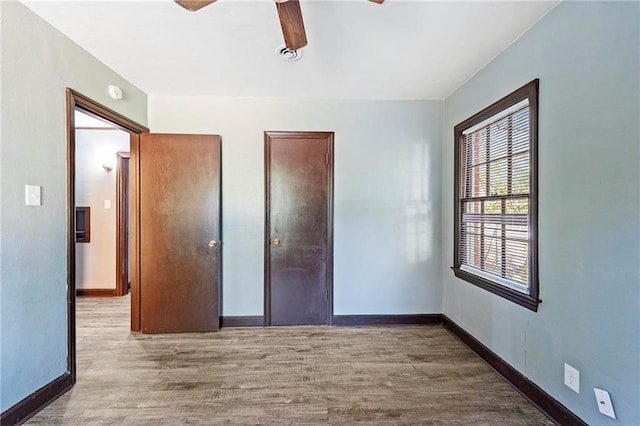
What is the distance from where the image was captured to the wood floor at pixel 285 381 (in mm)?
1727

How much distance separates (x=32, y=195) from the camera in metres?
1.74

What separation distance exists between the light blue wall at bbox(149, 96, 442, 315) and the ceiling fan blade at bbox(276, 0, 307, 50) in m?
1.47

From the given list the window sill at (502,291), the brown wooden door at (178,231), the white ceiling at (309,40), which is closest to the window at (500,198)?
the window sill at (502,291)

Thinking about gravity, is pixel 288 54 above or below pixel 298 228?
above

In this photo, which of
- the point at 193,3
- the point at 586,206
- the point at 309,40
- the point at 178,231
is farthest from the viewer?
the point at 178,231

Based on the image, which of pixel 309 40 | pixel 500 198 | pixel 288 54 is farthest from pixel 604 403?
pixel 288 54

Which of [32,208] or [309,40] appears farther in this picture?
[309,40]

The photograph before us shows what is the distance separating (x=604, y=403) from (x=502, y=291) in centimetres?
80

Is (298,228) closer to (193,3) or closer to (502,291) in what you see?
(502,291)

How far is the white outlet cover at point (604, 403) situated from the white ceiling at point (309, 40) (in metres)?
2.13

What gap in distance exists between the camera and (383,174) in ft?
10.2

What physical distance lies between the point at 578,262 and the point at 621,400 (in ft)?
2.14

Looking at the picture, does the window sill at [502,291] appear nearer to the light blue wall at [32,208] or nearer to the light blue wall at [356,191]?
the light blue wall at [356,191]

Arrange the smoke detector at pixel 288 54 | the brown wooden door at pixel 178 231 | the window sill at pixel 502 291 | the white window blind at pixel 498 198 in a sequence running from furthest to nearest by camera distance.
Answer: the brown wooden door at pixel 178 231
the smoke detector at pixel 288 54
the white window blind at pixel 498 198
the window sill at pixel 502 291
